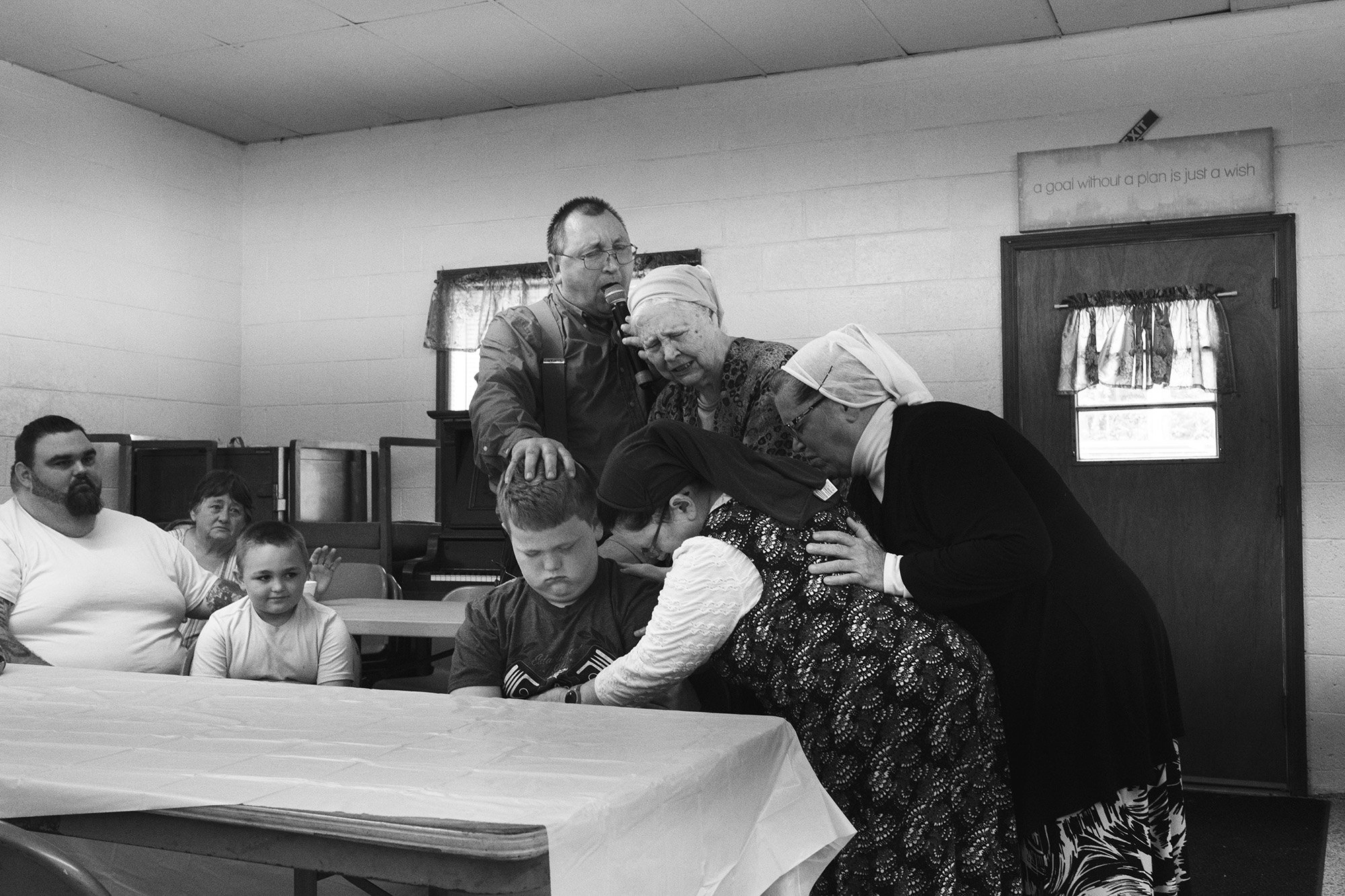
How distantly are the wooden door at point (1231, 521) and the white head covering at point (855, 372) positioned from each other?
115 inches

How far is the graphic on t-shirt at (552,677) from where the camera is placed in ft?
6.88

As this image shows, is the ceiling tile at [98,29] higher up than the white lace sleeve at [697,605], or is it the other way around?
the ceiling tile at [98,29]

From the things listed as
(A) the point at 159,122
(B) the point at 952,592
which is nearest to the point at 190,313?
(A) the point at 159,122

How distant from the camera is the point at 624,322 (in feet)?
8.81

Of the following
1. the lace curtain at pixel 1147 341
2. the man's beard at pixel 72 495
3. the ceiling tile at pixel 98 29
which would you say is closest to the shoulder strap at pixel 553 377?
the man's beard at pixel 72 495

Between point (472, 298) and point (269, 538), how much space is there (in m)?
2.82

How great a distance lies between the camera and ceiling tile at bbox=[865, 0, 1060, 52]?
4480 mm

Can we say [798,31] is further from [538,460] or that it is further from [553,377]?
[538,460]

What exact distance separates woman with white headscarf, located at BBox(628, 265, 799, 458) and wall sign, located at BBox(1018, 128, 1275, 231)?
2.71m

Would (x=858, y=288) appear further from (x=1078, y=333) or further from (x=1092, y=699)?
(x=1092, y=699)

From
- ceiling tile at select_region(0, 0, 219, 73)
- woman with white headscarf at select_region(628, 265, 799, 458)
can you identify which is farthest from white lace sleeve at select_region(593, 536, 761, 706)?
ceiling tile at select_region(0, 0, 219, 73)

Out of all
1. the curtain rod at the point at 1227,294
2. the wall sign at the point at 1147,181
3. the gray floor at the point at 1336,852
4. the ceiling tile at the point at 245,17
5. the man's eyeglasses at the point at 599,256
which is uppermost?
the ceiling tile at the point at 245,17

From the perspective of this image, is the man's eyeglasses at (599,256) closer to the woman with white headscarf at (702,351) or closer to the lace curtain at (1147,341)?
the woman with white headscarf at (702,351)

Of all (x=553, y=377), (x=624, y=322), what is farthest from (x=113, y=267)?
(x=624, y=322)
